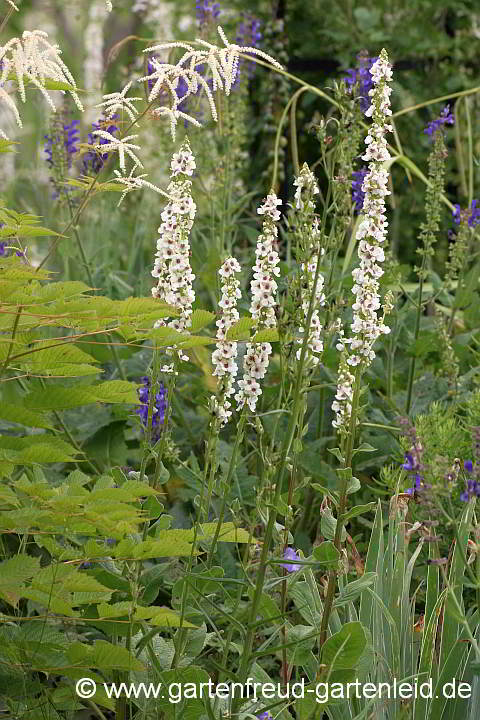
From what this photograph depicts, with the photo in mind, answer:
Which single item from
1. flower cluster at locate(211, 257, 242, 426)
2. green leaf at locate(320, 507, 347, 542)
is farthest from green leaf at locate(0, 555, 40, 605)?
green leaf at locate(320, 507, 347, 542)

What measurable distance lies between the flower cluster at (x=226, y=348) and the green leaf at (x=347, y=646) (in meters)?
0.52

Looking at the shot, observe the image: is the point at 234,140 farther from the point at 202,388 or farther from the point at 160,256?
the point at 160,256

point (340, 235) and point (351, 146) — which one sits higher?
point (351, 146)

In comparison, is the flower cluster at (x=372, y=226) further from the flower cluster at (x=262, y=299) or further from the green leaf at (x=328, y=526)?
the green leaf at (x=328, y=526)

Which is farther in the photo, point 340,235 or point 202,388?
point 202,388

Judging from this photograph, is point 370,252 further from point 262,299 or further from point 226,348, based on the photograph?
point 226,348

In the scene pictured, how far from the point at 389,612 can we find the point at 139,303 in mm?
908

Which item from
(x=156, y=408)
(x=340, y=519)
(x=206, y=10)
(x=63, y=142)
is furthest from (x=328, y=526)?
(x=206, y=10)

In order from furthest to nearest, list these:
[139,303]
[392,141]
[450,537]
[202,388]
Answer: [392,141] < [202,388] < [450,537] < [139,303]

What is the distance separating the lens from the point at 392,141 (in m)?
6.44

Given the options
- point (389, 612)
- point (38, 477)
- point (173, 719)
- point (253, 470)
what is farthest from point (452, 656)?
point (253, 470)

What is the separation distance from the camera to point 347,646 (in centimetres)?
183

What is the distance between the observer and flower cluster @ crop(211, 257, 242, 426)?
6.64 ft

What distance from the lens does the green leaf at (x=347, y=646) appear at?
1.82 meters
